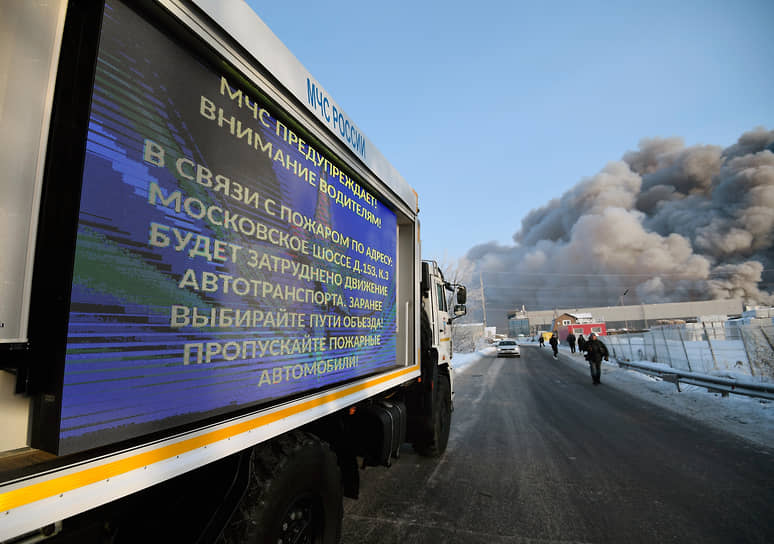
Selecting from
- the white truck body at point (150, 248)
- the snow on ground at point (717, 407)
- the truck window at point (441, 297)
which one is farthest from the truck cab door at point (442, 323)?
the snow on ground at point (717, 407)

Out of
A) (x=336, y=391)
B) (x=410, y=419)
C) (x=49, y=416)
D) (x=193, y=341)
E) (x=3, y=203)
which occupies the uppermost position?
(x=3, y=203)

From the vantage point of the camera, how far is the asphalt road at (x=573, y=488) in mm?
3205

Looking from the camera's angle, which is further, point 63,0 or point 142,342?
point 142,342

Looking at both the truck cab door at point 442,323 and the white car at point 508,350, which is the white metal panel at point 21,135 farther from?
the white car at point 508,350

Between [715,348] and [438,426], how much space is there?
1213cm

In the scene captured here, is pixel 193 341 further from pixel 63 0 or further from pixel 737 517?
pixel 737 517

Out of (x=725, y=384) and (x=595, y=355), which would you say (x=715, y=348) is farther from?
(x=725, y=384)

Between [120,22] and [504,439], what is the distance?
6620 mm

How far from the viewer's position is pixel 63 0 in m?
1.22

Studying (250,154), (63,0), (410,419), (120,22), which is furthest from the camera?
(410,419)

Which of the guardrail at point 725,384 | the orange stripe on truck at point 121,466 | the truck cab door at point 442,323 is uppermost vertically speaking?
the truck cab door at point 442,323

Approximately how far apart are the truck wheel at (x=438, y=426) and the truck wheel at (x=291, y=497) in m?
2.73

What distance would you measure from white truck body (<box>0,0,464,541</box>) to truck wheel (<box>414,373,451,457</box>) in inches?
113

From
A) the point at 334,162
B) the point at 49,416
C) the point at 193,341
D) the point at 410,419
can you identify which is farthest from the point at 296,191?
the point at 410,419
